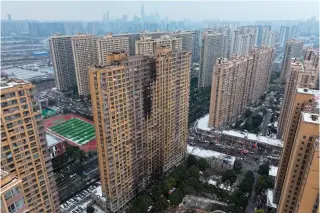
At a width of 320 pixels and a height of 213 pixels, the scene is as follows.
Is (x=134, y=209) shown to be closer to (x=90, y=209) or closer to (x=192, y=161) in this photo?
(x=90, y=209)

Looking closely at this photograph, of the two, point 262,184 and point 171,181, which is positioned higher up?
point 171,181

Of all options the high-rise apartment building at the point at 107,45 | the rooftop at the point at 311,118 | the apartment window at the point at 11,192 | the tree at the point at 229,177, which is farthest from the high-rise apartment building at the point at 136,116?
the high-rise apartment building at the point at 107,45

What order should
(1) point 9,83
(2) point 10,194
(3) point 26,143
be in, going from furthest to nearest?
1. (3) point 26,143
2. (1) point 9,83
3. (2) point 10,194

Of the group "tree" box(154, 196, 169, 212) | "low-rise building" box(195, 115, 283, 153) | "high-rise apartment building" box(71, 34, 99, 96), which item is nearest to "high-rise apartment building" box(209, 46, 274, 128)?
"low-rise building" box(195, 115, 283, 153)

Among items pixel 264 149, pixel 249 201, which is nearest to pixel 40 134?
pixel 249 201

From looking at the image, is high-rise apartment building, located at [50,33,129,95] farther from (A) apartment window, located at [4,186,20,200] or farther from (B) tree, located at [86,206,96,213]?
(A) apartment window, located at [4,186,20,200]

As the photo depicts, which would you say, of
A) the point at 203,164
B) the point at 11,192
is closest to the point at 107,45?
the point at 203,164
